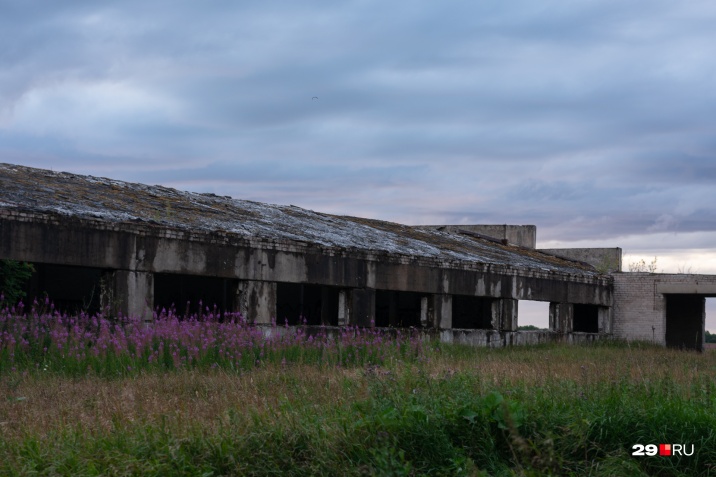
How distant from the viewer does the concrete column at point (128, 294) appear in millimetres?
16016

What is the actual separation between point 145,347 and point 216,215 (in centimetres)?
726

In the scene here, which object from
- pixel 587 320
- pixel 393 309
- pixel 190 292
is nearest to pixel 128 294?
pixel 190 292

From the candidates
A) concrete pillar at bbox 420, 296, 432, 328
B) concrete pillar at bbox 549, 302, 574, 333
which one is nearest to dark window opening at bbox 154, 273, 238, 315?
concrete pillar at bbox 420, 296, 432, 328

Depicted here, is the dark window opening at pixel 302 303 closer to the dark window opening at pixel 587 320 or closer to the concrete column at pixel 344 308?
the concrete column at pixel 344 308

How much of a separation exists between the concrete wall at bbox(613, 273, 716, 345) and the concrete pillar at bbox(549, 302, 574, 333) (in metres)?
2.80

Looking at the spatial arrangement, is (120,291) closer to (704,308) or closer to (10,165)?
(10,165)

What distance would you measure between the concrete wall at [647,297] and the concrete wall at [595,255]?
550 cm

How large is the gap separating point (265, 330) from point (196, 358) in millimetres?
4688

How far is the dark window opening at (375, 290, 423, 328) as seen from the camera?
1057 inches

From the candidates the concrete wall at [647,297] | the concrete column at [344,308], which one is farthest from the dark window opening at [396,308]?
the concrete column at [344,308]

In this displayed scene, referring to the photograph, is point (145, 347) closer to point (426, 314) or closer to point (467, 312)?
point (426, 314)

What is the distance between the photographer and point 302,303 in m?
25.1

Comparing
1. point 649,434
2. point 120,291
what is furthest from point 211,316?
point 649,434

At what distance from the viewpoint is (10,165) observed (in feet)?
68.2
